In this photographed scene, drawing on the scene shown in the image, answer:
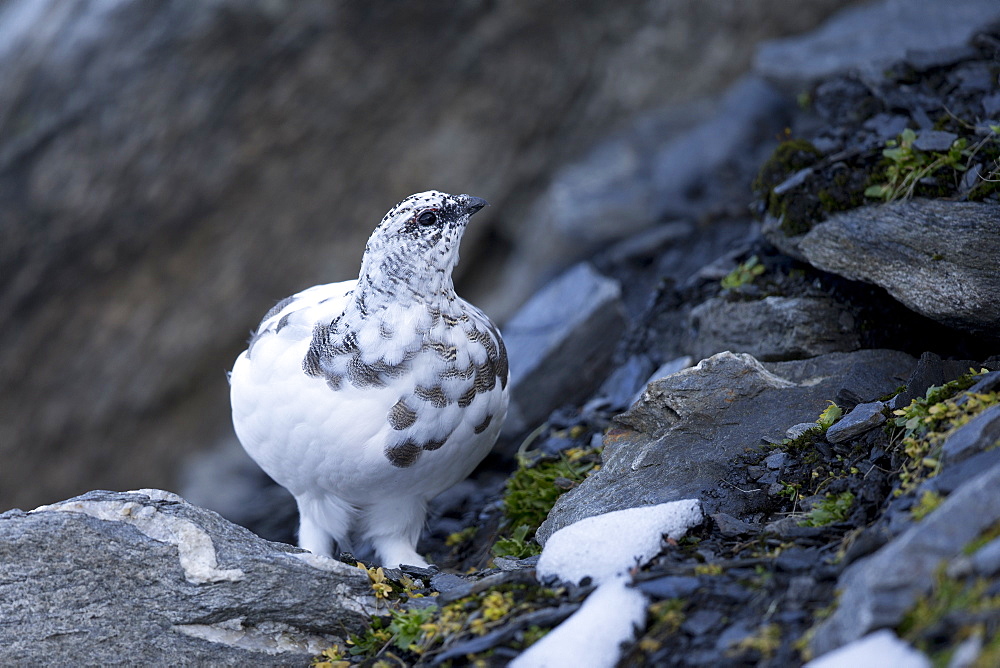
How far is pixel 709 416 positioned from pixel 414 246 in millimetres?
1467

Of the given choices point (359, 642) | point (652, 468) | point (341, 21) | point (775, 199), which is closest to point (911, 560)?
point (652, 468)

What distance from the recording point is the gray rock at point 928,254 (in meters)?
3.94

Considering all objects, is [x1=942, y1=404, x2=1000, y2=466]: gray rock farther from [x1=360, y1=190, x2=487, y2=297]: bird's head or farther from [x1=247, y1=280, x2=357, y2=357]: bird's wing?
[x1=247, y1=280, x2=357, y2=357]: bird's wing

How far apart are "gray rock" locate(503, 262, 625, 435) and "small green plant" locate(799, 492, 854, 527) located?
2.94 m

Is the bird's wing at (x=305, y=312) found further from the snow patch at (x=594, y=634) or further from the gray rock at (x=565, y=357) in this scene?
the snow patch at (x=594, y=634)

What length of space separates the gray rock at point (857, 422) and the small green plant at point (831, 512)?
36 cm

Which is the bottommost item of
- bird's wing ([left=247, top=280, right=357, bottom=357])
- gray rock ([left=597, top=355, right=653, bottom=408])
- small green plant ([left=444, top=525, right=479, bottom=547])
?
small green plant ([left=444, top=525, right=479, bottom=547])

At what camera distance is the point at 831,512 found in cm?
327

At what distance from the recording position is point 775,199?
4.88 meters

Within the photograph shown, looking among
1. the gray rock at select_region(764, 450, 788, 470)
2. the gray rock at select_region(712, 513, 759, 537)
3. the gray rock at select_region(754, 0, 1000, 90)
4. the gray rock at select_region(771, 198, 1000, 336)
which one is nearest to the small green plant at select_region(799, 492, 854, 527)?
the gray rock at select_region(712, 513, 759, 537)

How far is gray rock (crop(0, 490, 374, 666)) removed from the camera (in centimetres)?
348

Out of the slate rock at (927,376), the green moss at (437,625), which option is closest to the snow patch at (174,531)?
the green moss at (437,625)

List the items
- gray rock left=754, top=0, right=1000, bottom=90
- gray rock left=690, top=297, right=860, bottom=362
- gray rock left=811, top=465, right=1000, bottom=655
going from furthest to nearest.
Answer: gray rock left=754, top=0, right=1000, bottom=90 < gray rock left=690, top=297, right=860, bottom=362 < gray rock left=811, top=465, right=1000, bottom=655

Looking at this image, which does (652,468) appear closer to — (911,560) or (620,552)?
(620,552)
